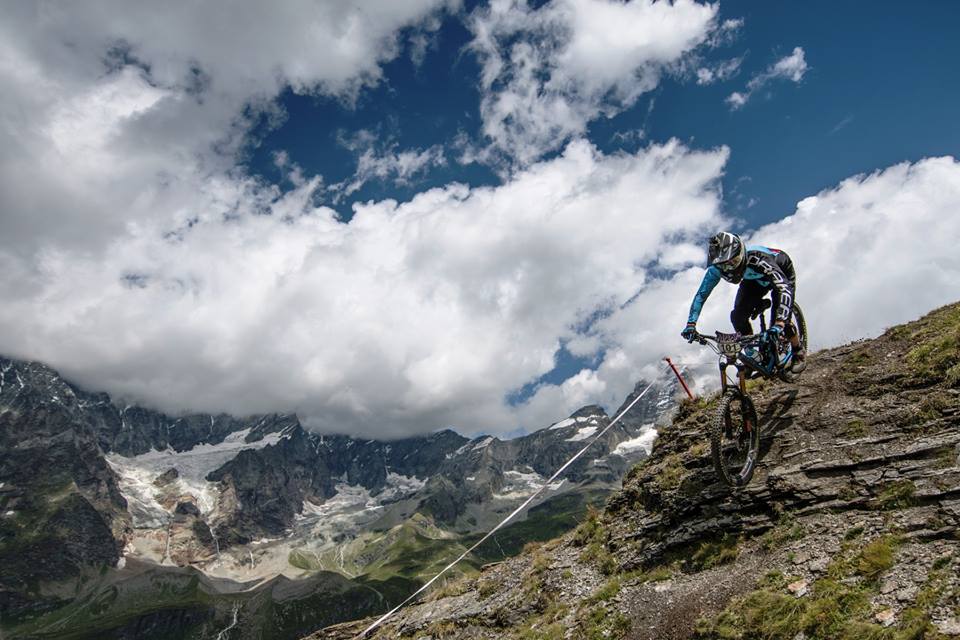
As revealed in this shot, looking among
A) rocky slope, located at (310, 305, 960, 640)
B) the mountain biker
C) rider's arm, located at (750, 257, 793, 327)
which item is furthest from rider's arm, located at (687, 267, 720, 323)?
rocky slope, located at (310, 305, 960, 640)

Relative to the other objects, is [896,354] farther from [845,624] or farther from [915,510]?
[845,624]

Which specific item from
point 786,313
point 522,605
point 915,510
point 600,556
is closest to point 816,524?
point 915,510

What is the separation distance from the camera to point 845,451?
13.5 meters

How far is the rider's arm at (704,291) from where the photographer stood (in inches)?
576

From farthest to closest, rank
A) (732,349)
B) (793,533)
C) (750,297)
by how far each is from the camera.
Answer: (750,297) → (732,349) → (793,533)

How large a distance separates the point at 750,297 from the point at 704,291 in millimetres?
1802

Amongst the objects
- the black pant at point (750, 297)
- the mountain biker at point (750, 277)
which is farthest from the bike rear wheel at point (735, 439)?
the black pant at point (750, 297)

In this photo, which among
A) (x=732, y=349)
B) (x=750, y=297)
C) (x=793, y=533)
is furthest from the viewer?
(x=750, y=297)

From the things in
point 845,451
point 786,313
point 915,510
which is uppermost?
point 786,313

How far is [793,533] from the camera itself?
494 inches

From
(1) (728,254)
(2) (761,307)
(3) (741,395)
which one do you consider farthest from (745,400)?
(1) (728,254)

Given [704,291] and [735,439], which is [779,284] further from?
[735,439]

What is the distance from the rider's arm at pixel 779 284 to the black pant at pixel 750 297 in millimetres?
218

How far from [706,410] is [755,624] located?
9.84 m
